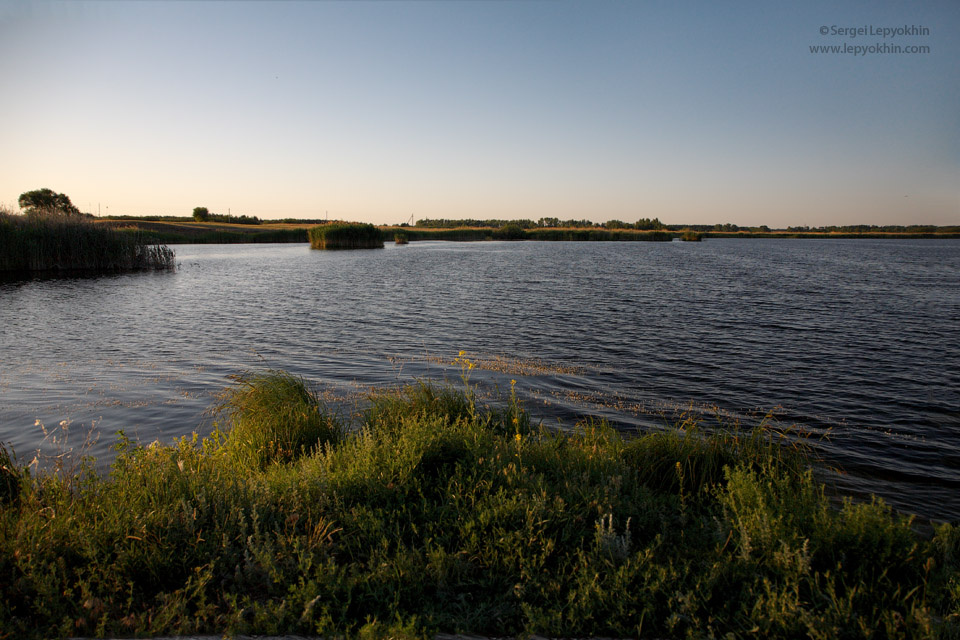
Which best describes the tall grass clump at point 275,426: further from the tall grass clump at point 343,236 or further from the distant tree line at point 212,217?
the distant tree line at point 212,217

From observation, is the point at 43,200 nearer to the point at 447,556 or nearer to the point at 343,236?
the point at 343,236

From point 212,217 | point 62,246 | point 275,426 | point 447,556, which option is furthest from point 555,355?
point 212,217

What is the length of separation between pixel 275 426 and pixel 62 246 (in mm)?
35602

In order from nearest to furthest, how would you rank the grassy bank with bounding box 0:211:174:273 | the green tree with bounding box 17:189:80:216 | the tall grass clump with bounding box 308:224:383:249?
1. the grassy bank with bounding box 0:211:174:273
2. the tall grass clump with bounding box 308:224:383:249
3. the green tree with bounding box 17:189:80:216

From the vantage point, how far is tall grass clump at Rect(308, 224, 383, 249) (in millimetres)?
68750

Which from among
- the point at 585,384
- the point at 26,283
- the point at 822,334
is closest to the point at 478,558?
the point at 585,384

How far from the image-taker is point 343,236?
6981 centimetres

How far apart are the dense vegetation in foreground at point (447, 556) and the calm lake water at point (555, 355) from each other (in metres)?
3.17

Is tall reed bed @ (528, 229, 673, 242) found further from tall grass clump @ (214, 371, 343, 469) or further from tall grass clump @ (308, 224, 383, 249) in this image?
tall grass clump @ (214, 371, 343, 469)

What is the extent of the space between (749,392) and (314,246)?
66.9m

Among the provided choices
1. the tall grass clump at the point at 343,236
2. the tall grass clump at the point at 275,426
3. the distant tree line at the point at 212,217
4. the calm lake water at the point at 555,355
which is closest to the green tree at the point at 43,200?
the distant tree line at the point at 212,217

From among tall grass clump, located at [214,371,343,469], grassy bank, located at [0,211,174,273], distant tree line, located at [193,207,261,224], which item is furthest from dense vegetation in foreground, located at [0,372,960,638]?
distant tree line, located at [193,207,261,224]

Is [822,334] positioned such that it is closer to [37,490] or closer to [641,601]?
[641,601]

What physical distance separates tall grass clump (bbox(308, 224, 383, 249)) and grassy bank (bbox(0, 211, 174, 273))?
32764 millimetres
